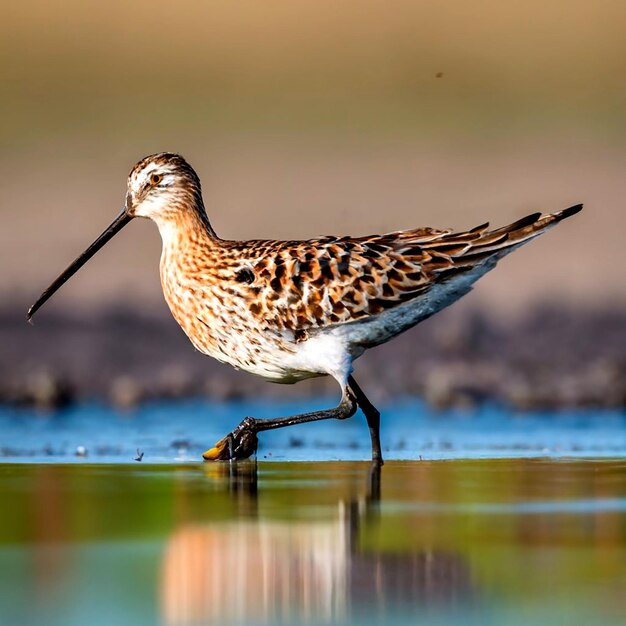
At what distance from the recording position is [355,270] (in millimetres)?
12180

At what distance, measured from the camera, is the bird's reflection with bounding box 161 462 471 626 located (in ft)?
22.4

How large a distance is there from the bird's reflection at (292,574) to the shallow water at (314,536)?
1cm

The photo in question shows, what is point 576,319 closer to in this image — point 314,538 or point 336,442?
point 336,442

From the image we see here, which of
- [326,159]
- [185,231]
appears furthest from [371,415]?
[326,159]

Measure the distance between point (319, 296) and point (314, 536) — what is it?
12.6 ft

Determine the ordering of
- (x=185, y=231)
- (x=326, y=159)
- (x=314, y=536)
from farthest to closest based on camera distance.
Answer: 1. (x=326, y=159)
2. (x=185, y=231)
3. (x=314, y=536)

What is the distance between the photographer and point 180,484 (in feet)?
34.0

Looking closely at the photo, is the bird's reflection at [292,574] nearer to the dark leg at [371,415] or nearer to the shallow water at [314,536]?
the shallow water at [314,536]

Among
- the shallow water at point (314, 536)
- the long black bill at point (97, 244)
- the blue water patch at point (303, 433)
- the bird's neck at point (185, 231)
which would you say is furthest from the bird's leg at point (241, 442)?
the long black bill at point (97, 244)

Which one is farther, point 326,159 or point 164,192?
point 326,159

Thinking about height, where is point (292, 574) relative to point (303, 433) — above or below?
below

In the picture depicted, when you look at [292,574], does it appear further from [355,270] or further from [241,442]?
[355,270]

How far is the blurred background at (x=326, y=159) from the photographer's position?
18641 millimetres

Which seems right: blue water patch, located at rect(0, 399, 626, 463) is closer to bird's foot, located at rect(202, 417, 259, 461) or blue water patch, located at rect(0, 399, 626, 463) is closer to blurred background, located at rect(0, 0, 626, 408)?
bird's foot, located at rect(202, 417, 259, 461)
